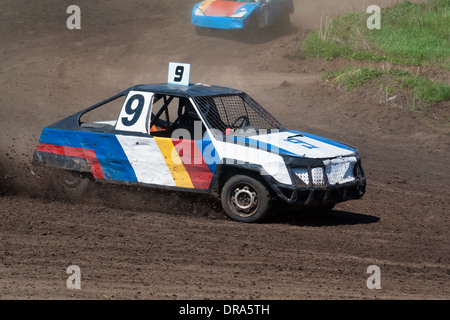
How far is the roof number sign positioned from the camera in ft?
29.4

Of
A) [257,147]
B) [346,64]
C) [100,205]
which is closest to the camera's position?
[257,147]

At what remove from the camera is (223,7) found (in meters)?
20.9

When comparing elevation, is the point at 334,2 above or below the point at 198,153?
above

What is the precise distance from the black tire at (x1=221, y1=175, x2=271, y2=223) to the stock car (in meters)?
0.01

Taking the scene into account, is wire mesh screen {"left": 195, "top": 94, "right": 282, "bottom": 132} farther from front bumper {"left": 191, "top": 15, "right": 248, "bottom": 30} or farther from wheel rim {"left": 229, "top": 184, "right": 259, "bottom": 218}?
front bumper {"left": 191, "top": 15, "right": 248, "bottom": 30}

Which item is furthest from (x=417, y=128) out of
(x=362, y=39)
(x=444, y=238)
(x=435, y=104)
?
(x=444, y=238)

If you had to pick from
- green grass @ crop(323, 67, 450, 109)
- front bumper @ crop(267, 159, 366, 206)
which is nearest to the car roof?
front bumper @ crop(267, 159, 366, 206)

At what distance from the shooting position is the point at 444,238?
7828 millimetres

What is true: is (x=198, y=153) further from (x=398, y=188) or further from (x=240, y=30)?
(x=240, y=30)

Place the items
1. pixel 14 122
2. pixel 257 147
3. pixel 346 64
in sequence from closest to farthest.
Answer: pixel 257 147, pixel 14 122, pixel 346 64

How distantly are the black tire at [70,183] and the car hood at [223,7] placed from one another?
12.6m

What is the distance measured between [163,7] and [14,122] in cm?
1223

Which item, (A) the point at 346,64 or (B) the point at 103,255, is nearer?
(B) the point at 103,255

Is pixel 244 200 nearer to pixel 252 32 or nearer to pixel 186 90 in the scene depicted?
pixel 186 90
